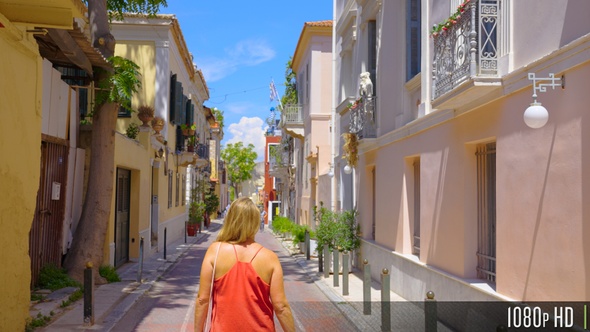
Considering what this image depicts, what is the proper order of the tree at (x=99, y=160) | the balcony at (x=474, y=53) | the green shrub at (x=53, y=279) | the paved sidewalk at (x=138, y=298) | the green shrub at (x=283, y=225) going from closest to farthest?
the balcony at (x=474, y=53), the paved sidewalk at (x=138, y=298), the green shrub at (x=53, y=279), the tree at (x=99, y=160), the green shrub at (x=283, y=225)

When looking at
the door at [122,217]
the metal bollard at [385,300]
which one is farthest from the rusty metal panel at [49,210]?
the metal bollard at [385,300]

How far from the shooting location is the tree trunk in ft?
40.8

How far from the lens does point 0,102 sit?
7.07 metres

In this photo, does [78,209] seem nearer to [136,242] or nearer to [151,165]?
[136,242]

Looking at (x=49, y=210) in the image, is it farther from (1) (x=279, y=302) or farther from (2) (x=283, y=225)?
(2) (x=283, y=225)

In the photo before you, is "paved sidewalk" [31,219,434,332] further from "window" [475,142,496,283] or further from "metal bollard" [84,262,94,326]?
"window" [475,142,496,283]

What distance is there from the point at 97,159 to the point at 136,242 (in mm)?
6165

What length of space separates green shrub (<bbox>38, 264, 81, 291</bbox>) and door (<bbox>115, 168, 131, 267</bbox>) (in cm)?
465

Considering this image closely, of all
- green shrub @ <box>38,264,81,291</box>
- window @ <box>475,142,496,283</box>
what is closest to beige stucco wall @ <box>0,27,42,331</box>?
green shrub @ <box>38,264,81,291</box>

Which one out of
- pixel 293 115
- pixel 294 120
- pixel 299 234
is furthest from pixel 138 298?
pixel 293 115

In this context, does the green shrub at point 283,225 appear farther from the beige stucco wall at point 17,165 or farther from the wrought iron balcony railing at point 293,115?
the beige stucco wall at point 17,165

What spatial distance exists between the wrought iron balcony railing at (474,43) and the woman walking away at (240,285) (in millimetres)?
4431

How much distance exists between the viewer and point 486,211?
28.7 ft

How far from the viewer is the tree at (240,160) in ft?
264
